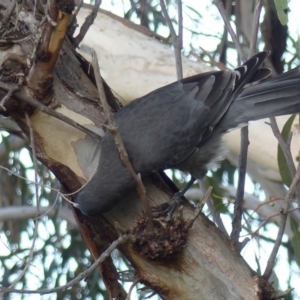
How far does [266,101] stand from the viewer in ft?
5.10

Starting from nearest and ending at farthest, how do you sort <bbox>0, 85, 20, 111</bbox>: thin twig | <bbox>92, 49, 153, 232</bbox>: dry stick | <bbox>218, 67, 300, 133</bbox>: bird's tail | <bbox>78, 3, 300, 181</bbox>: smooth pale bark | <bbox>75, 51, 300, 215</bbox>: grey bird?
<bbox>92, 49, 153, 232</bbox>: dry stick, <bbox>0, 85, 20, 111</bbox>: thin twig, <bbox>75, 51, 300, 215</bbox>: grey bird, <bbox>218, 67, 300, 133</bbox>: bird's tail, <bbox>78, 3, 300, 181</bbox>: smooth pale bark

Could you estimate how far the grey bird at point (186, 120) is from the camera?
A: 1.25 meters

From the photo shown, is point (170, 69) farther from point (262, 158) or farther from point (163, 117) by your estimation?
point (163, 117)

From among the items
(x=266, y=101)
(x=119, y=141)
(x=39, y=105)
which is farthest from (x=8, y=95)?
(x=266, y=101)

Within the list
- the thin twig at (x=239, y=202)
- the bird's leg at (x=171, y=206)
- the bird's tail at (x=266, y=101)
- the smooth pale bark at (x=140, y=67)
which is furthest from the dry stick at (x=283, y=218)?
the smooth pale bark at (x=140, y=67)

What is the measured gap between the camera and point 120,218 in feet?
4.05

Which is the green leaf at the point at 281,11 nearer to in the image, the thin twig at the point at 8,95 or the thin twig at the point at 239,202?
the thin twig at the point at 239,202

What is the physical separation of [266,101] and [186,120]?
0.25 m

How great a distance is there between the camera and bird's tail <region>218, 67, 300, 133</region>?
1.52 meters

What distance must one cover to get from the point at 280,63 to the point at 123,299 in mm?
1624

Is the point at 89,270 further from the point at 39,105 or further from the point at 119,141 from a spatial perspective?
the point at 39,105

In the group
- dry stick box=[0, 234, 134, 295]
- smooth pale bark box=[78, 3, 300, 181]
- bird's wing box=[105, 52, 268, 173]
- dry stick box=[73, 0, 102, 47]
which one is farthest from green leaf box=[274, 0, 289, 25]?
smooth pale bark box=[78, 3, 300, 181]

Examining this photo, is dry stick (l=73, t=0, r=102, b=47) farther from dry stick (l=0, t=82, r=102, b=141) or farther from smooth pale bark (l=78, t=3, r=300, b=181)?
smooth pale bark (l=78, t=3, r=300, b=181)

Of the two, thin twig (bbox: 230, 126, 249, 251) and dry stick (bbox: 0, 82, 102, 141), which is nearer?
dry stick (bbox: 0, 82, 102, 141)
